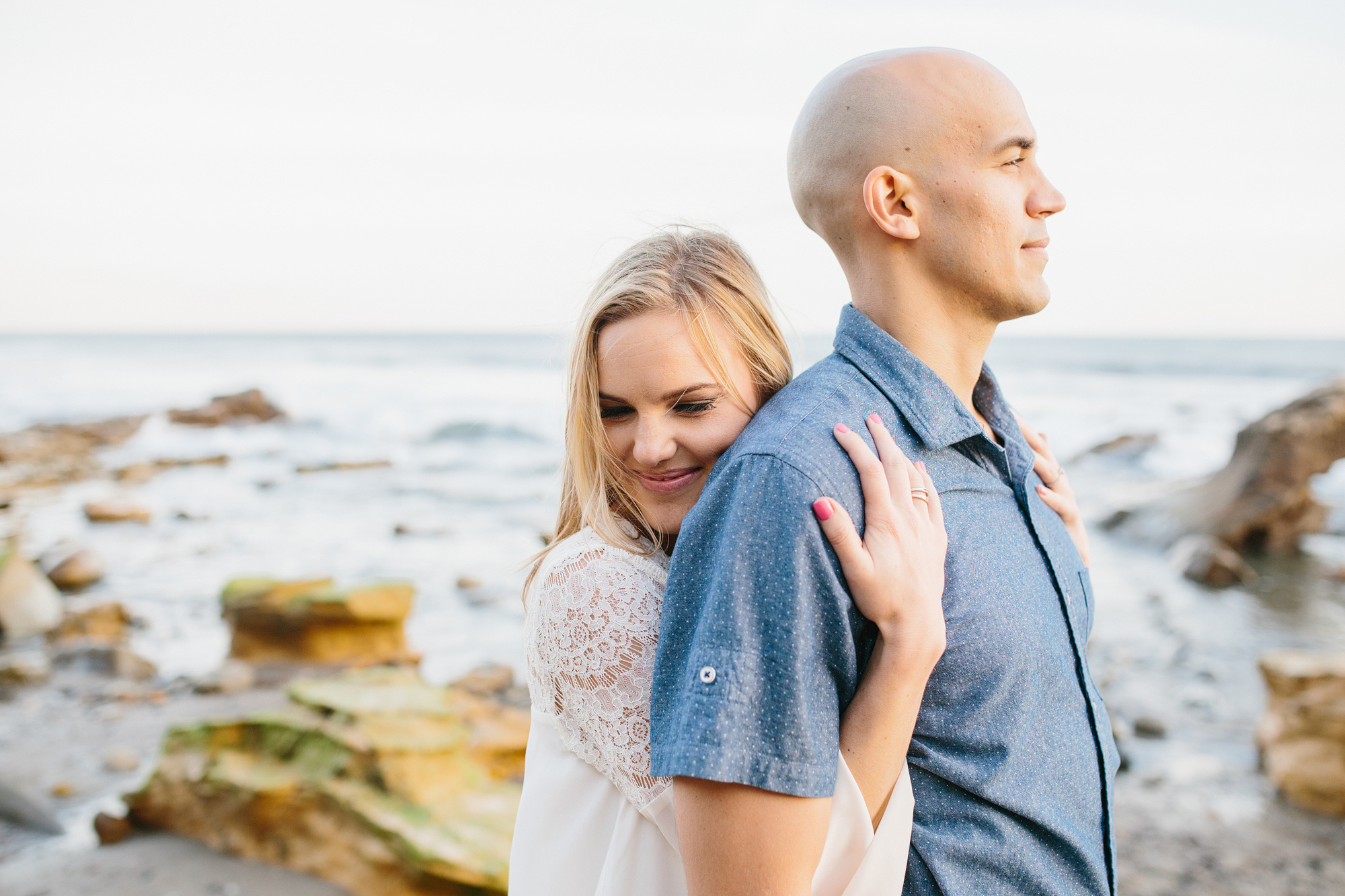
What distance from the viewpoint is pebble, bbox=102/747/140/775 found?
587 centimetres

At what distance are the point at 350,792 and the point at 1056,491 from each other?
3.34 metres

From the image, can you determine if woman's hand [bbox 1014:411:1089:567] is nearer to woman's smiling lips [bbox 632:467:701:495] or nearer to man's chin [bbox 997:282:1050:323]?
man's chin [bbox 997:282:1050:323]

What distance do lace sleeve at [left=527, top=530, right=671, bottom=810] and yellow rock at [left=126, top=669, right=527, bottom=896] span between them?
2151 millimetres

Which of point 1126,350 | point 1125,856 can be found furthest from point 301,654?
point 1126,350

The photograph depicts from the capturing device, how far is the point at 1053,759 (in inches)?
65.7

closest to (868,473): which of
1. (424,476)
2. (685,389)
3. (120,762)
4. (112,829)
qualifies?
(685,389)

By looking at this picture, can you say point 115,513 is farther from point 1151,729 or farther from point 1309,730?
point 1309,730

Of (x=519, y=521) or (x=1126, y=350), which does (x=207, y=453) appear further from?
(x=1126, y=350)

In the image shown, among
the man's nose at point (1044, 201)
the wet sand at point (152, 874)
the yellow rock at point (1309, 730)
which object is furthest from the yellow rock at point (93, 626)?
the yellow rock at point (1309, 730)

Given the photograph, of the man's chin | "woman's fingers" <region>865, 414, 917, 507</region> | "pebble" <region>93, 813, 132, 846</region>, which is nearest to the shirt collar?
"woman's fingers" <region>865, 414, 917, 507</region>

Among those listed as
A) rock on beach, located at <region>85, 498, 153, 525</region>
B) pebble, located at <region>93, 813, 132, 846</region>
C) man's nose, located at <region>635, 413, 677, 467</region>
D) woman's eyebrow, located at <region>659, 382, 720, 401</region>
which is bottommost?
rock on beach, located at <region>85, 498, 153, 525</region>

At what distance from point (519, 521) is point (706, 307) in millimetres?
12783

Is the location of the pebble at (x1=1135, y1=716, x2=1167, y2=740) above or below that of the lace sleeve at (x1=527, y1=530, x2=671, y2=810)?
below

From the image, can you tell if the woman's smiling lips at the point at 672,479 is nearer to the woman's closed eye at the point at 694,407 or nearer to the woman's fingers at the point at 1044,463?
the woman's closed eye at the point at 694,407
